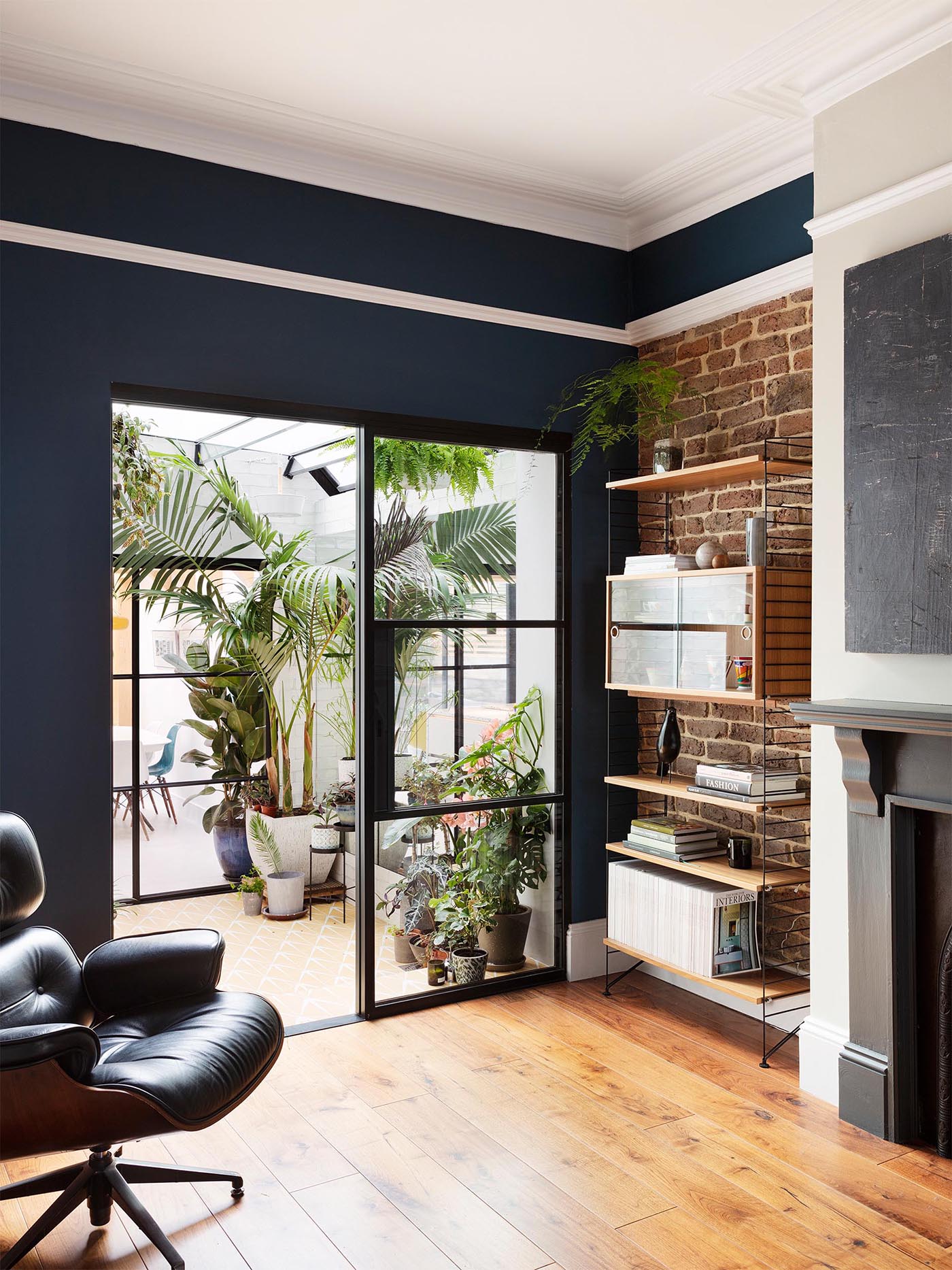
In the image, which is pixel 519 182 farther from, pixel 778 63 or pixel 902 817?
pixel 902 817

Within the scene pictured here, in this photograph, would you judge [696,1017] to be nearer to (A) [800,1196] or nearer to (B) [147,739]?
(A) [800,1196]

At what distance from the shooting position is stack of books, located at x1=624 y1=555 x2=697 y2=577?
3678mm

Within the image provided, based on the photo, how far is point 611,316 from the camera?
4.23 meters

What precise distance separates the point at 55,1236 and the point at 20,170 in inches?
114

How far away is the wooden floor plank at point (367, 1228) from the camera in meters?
2.25

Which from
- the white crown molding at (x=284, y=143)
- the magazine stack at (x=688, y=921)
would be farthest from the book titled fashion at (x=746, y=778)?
the white crown molding at (x=284, y=143)

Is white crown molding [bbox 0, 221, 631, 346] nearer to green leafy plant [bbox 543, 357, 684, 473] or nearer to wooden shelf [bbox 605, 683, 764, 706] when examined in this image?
green leafy plant [bbox 543, 357, 684, 473]

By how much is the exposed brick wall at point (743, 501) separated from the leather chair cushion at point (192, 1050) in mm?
1865

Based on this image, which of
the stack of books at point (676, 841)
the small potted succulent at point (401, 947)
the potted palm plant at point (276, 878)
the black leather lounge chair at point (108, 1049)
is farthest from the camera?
the potted palm plant at point (276, 878)

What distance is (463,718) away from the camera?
3.89 meters

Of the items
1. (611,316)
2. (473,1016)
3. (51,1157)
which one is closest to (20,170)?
(611,316)

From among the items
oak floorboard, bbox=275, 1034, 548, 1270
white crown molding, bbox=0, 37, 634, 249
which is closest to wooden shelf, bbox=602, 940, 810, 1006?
oak floorboard, bbox=275, 1034, 548, 1270

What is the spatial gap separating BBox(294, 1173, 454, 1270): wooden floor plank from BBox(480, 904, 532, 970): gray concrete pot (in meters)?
1.48

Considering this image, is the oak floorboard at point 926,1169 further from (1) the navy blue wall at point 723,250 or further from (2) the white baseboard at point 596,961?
(1) the navy blue wall at point 723,250
